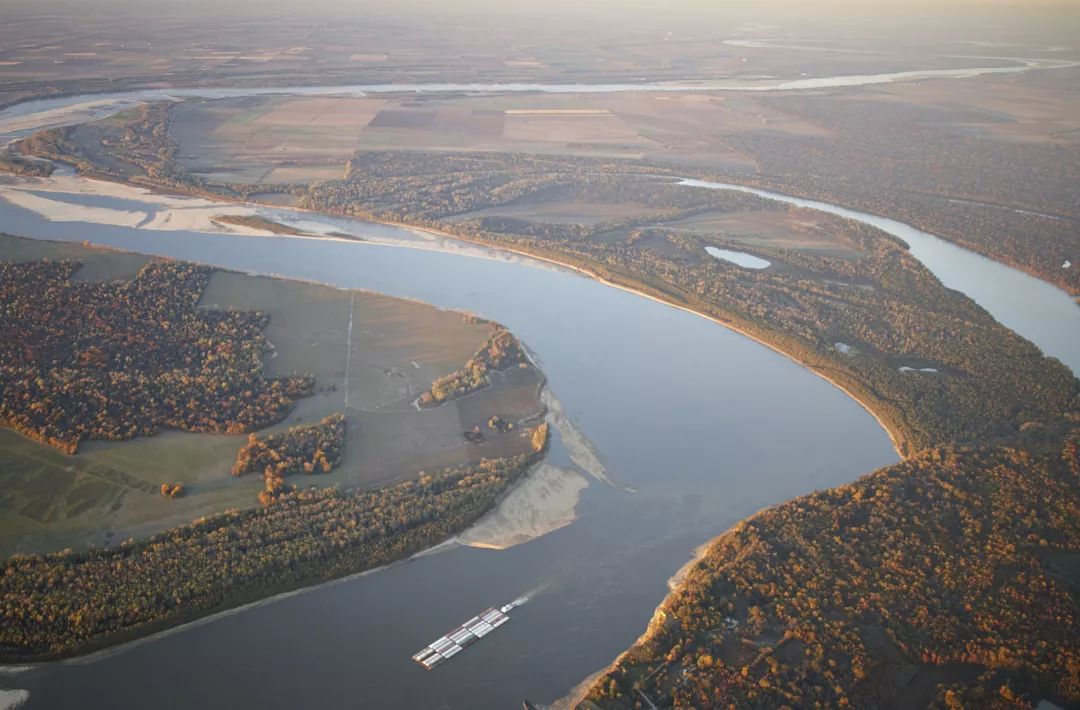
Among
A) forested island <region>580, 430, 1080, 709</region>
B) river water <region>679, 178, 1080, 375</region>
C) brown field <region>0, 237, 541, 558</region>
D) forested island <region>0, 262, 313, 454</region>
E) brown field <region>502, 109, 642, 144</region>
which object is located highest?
brown field <region>502, 109, 642, 144</region>

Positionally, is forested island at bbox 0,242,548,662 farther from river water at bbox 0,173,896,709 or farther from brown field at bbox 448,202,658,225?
brown field at bbox 448,202,658,225

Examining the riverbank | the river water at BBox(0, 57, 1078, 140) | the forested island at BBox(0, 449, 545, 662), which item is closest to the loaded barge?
the forested island at BBox(0, 449, 545, 662)

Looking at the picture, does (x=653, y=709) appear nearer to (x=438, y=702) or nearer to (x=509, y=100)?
(x=438, y=702)

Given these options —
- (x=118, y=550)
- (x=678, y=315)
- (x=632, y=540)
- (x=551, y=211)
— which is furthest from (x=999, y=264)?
(x=118, y=550)

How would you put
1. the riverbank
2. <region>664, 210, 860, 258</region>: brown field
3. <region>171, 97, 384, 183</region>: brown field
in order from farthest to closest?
<region>171, 97, 384, 183</region>: brown field < <region>664, 210, 860, 258</region>: brown field < the riverbank

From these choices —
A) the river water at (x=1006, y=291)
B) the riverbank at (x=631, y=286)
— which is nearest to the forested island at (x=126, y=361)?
the riverbank at (x=631, y=286)

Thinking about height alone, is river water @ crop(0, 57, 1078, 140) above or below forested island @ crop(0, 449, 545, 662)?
above

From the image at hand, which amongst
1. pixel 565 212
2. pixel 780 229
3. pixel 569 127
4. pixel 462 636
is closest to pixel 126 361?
pixel 462 636

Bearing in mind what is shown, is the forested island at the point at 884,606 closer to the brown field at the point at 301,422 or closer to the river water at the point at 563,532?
the river water at the point at 563,532
